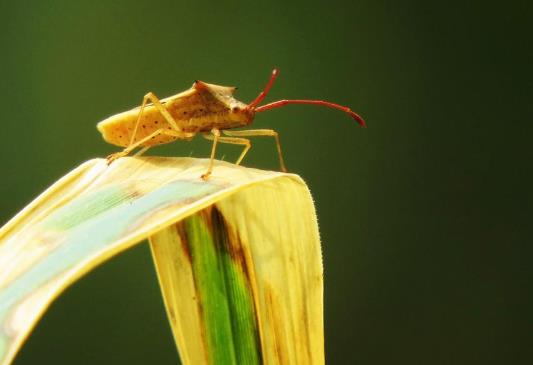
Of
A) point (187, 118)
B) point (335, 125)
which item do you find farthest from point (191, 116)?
point (335, 125)

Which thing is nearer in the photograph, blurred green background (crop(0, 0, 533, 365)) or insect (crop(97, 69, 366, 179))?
insect (crop(97, 69, 366, 179))

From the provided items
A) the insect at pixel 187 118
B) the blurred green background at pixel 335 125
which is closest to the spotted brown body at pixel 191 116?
the insect at pixel 187 118

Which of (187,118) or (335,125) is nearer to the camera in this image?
(187,118)

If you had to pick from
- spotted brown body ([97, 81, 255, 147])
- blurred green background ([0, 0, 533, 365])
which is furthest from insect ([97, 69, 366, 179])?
blurred green background ([0, 0, 533, 365])

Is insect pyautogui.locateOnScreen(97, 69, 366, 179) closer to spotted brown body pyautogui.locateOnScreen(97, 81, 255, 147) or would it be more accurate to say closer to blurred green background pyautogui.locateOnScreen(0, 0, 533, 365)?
spotted brown body pyautogui.locateOnScreen(97, 81, 255, 147)

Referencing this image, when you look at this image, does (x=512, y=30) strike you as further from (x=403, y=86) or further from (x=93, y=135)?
(x=93, y=135)

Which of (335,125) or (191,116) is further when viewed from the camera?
(335,125)

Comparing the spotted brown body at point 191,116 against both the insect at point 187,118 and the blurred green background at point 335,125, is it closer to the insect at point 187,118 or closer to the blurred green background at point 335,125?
the insect at point 187,118

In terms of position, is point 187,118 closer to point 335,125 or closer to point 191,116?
point 191,116
